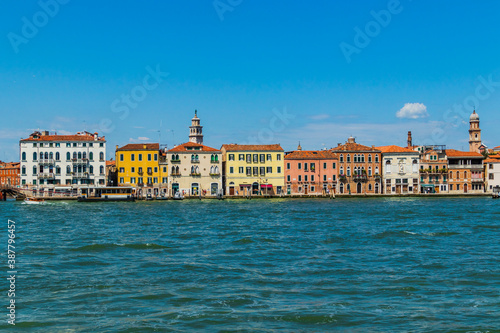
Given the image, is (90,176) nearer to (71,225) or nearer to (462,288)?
(71,225)

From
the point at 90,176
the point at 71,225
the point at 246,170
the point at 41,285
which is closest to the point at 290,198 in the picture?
the point at 246,170

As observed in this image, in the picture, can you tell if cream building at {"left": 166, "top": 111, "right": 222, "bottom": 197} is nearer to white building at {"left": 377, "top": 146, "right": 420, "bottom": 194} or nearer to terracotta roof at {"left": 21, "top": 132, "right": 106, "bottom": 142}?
terracotta roof at {"left": 21, "top": 132, "right": 106, "bottom": 142}

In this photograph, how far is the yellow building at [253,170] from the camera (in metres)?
65.5

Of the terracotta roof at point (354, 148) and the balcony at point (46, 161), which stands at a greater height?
the terracotta roof at point (354, 148)

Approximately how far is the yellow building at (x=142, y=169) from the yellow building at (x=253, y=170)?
750 centimetres

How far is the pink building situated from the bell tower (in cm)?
3715

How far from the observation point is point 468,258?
15047 millimetres

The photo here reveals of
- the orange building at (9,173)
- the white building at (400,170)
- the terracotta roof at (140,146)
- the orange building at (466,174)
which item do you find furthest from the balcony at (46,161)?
the orange building at (466,174)

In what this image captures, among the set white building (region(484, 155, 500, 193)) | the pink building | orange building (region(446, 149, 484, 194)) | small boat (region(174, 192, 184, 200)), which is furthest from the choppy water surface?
white building (region(484, 155, 500, 193))

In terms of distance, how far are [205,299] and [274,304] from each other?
4.38 ft

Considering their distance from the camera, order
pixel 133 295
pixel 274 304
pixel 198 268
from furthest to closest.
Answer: pixel 198 268 → pixel 133 295 → pixel 274 304

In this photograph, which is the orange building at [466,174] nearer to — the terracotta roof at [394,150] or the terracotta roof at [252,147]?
the terracotta roof at [394,150]

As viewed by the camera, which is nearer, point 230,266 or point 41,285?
point 41,285

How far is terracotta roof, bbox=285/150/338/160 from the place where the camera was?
66688 mm
